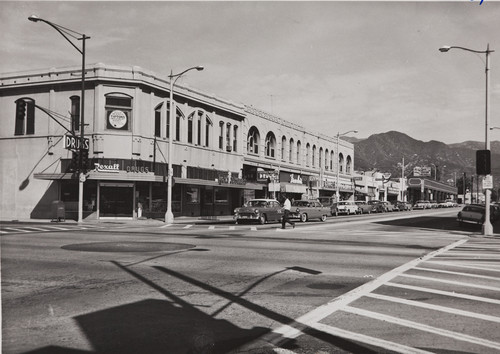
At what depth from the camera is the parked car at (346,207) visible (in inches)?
2028

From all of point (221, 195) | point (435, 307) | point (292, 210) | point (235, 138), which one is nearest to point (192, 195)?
point (221, 195)

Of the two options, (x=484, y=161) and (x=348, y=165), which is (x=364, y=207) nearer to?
(x=348, y=165)

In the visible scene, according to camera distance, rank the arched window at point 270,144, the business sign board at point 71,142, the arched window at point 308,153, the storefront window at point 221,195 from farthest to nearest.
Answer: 1. the arched window at point 308,153
2. the arched window at point 270,144
3. the storefront window at point 221,195
4. the business sign board at point 71,142

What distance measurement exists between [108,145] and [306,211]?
49.4 feet

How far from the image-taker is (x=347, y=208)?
52.4 m

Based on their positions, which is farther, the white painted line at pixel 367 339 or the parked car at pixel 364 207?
the parked car at pixel 364 207

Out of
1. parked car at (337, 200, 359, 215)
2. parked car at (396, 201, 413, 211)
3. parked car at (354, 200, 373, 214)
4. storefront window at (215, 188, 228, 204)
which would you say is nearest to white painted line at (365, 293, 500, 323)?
storefront window at (215, 188, 228, 204)

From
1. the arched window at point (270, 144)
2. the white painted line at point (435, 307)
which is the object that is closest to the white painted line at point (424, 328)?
the white painted line at point (435, 307)

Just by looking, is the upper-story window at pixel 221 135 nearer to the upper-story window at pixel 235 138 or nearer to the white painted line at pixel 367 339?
the upper-story window at pixel 235 138

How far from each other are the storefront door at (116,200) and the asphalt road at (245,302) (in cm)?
2087

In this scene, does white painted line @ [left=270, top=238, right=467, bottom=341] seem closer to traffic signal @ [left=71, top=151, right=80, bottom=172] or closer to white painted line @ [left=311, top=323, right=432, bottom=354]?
white painted line @ [left=311, top=323, right=432, bottom=354]

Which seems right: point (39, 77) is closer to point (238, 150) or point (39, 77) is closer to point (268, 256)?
point (238, 150)

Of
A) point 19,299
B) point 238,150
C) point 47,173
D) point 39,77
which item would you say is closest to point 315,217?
point 238,150

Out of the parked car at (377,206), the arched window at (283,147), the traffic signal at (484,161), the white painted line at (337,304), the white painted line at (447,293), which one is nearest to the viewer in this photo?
the white painted line at (337,304)
